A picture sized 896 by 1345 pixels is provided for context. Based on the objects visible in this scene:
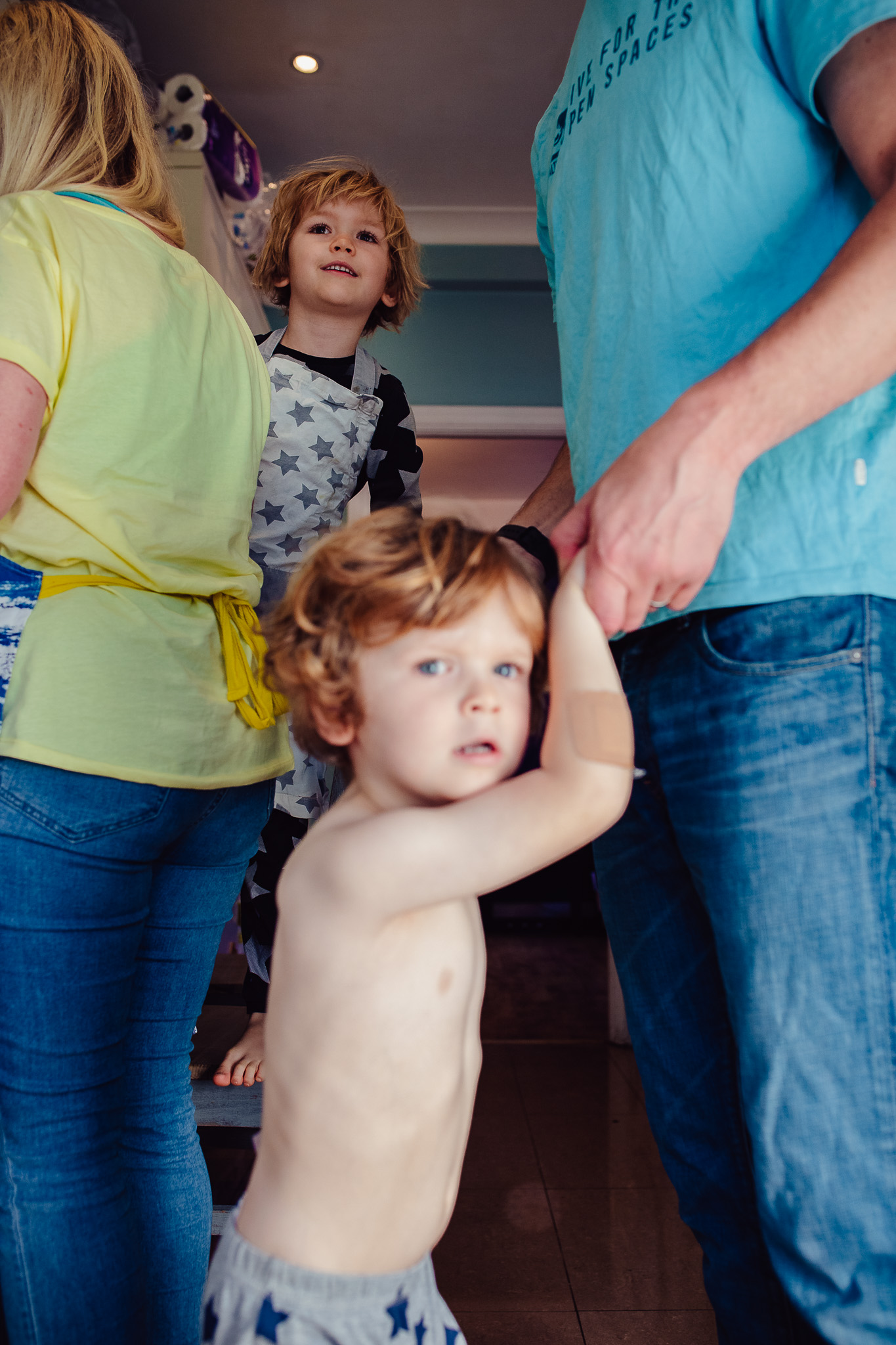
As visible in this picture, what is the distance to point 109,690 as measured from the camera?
0.87 meters

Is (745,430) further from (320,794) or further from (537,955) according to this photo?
(537,955)

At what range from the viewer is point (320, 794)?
5.64 feet

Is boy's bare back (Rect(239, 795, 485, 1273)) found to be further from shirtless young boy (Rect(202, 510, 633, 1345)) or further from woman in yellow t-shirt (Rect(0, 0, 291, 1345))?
woman in yellow t-shirt (Rect(0, 0, 291, 1345))

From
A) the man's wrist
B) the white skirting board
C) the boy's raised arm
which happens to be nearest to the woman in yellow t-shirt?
the boy's raised arm

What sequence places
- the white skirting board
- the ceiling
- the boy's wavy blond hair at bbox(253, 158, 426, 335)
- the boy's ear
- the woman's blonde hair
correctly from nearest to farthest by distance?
the boy's ear → the woman's blonde hair → the boy's wavy blond hair at bbox(253, 158, 426, 335) → the ceiling → the white skirting board

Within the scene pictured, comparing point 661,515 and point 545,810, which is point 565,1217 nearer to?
point 545,810

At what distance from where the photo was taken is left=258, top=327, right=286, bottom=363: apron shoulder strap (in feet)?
5.71

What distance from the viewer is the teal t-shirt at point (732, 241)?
25.8 inches

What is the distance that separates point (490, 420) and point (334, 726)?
123 inches

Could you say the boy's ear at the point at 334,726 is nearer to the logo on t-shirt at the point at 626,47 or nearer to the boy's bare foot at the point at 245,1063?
the logo on t-shirt at the point at 626,47

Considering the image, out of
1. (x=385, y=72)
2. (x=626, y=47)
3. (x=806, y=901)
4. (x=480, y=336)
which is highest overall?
(x=385, y=72)

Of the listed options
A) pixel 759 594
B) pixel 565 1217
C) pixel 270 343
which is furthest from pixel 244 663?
pixel 565 1217

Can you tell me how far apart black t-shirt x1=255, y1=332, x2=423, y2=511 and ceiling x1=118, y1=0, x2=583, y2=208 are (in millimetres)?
1635

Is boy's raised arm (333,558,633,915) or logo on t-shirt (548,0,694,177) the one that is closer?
Result: boy's raised arm (333,558,633,915)
